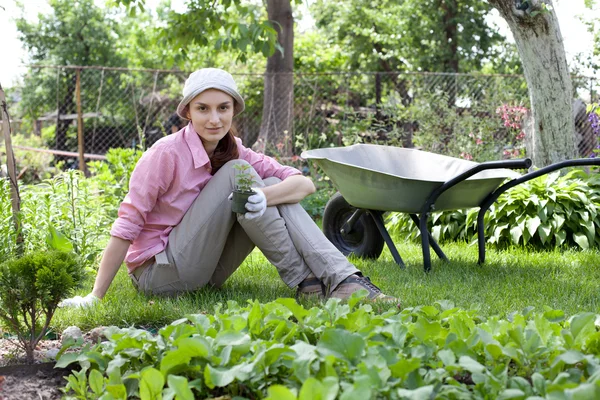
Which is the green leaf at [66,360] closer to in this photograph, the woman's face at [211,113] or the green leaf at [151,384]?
the green leaf at [151,384]

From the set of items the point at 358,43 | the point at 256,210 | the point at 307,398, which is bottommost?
the point at 307,398

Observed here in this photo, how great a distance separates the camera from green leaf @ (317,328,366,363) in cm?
155

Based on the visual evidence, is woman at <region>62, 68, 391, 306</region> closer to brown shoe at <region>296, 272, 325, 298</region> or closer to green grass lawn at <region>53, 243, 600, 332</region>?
brown shoe at <region>296, 272, 325, 298</region>

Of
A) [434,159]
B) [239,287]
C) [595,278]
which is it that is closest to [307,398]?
[239,287]

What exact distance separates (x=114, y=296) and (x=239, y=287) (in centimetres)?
61

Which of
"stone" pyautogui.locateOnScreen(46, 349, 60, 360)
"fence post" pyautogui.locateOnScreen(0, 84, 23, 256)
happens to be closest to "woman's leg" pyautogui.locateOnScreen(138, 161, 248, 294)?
"fence post" pyautogui.locateOnScreen(0, 84, 23, 256)

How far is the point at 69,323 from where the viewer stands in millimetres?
2545

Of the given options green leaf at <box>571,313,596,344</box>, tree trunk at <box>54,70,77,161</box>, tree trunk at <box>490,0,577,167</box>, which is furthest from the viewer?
tree trunk at <box>54,70,77,161</box>

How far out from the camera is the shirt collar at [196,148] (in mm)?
2946

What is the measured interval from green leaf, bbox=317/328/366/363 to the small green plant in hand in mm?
1257

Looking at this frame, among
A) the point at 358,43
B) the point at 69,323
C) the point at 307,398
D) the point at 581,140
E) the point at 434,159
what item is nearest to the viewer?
the point at 307,398

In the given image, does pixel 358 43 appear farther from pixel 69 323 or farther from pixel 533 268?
pixel 69 323

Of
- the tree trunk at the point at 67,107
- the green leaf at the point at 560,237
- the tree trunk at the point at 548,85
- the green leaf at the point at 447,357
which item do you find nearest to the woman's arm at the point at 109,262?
the green leaf at the point at 447,357

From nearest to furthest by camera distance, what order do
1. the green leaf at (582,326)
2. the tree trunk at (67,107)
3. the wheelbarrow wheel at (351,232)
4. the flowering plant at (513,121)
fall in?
the green leaf at (582,326) < the wheelbarrow wheel at (351,232) < the flowering plant at (513,121) < the tree trunk at (67,107)
